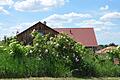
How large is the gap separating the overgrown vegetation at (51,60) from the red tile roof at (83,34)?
40.8 m

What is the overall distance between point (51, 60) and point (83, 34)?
4491 cm

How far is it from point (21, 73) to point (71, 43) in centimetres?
307

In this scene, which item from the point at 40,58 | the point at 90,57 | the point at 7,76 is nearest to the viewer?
the point at 7,76

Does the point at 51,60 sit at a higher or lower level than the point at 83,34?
lower

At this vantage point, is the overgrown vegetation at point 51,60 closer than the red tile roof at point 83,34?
Yes

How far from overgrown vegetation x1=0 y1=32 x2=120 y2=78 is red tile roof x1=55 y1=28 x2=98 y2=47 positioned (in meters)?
40.8

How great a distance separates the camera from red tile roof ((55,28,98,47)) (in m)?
59.2

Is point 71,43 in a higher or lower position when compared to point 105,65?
higher

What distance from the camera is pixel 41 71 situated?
1647 cm

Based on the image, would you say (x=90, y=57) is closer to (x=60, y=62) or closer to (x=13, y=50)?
(x=60, y=62)

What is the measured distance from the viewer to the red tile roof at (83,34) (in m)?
59.2

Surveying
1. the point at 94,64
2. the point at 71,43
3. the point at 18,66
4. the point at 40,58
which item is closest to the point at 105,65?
the point at 94,64

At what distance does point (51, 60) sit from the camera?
16891mm

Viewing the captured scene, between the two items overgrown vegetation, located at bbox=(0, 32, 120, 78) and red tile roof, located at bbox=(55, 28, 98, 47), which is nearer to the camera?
overgrown vegetation, located at bbox=(0, 32, 120, 78)
